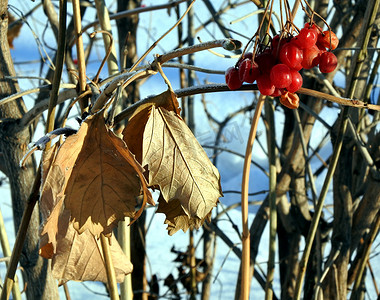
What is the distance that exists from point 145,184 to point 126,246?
202 mm

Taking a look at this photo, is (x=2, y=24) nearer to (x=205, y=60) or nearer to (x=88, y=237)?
(x=88, y=237)

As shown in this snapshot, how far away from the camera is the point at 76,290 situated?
1.65m

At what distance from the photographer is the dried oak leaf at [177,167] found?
33cm

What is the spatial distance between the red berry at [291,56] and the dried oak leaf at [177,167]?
0.27 ft

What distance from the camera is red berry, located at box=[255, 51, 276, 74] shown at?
1.15 ft

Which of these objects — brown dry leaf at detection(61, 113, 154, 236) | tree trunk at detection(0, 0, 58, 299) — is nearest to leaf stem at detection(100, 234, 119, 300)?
brown dry leaf at detection(61, 113, 154, 236)

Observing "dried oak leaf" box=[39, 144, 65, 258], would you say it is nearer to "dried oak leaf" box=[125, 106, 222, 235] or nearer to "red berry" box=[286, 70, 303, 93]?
"dried oak leaf" box=[125, 106, 222, 235]

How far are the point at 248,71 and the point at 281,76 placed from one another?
0.02 m

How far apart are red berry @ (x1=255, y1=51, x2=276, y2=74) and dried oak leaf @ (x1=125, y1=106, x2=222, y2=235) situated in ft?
0.23

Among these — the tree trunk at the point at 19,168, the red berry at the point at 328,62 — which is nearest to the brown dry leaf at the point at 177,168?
the red berry at the point at 328,62

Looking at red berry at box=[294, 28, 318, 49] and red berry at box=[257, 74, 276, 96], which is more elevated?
red berry at box=[294, 28, 318, 49]

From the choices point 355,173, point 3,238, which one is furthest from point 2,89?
point 355,173

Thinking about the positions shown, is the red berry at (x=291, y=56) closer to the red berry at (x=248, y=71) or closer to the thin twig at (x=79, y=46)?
the red berry at (x=248, y=71)

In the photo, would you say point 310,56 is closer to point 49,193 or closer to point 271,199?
point 49,193
